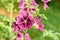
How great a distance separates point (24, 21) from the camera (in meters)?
3.38

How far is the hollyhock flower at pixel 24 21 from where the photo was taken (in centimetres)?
333

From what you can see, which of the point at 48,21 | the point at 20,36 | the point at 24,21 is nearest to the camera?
the point at 24,21

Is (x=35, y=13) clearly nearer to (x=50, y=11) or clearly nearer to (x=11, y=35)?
(x=11, y=35)

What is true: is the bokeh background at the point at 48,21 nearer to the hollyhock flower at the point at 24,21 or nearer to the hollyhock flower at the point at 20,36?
the hollyhock flower at the point at 20,36

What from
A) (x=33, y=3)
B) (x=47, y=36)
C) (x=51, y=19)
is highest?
(x=51, y=19)

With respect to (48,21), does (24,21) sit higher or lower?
lower

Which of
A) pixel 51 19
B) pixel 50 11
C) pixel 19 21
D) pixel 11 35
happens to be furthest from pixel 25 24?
pixel 50 11

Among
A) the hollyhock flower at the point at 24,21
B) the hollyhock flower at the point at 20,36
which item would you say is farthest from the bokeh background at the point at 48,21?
the hollyhock flower at the point at 24,21

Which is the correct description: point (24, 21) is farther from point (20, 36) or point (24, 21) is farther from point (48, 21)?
point (48, 21)

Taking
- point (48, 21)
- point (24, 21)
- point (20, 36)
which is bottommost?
point (20, 36)

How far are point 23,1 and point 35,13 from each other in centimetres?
19

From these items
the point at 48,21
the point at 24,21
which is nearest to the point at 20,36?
the point at 24,21

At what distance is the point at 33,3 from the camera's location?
3.38 m

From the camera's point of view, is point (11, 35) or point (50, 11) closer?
point (11, 35)
